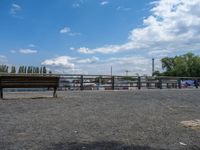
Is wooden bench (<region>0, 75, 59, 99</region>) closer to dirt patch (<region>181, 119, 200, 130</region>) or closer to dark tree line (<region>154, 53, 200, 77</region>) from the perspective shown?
dirt patch (<region>181, 119, 200, 130</region>)

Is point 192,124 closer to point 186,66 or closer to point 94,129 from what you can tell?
point 94,129

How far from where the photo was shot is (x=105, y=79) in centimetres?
3078

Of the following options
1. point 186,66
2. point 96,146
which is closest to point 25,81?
point 96,146

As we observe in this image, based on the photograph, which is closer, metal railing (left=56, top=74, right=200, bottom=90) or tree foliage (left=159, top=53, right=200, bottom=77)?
metal railing (left=56, top=74, right=200, bottom=90)

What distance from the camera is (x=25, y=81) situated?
14.9m

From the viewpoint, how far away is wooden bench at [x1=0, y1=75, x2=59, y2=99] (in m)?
14.4

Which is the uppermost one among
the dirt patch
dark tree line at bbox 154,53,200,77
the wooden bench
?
dark tree line at bbox 154,53,200,77

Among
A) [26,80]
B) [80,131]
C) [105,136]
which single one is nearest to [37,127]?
[80,131]

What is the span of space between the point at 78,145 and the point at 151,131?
2110mm

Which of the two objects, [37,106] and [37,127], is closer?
[37,127]

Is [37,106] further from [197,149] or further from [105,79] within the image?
[105,79]

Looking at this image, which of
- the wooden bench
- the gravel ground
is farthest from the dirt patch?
the wooden bench

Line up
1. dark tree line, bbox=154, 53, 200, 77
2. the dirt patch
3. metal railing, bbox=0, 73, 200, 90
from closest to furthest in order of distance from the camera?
1. the dirt patch
2. metal railing, bbox=0, 73, 200, 90
3. dark tree line, bbox=154, 53, 200, 77

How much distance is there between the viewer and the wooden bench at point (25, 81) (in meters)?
14.4
